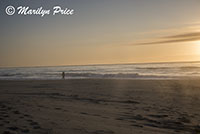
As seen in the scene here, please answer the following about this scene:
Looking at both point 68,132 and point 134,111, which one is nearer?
point 68,132

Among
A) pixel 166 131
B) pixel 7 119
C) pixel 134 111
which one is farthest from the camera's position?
pixel 134 111

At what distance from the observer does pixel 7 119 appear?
199 inches

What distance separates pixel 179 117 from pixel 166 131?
1.41 m

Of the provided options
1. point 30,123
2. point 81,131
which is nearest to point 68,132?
point 81,131

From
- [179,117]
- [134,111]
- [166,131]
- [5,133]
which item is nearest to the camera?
[5,133]

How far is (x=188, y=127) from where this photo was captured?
15.6ft

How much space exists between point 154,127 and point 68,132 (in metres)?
2.17

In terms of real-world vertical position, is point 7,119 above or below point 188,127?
above

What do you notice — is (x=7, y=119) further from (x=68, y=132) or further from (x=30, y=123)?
(x=68, y=132)

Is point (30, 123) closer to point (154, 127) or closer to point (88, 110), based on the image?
point (88, 110)

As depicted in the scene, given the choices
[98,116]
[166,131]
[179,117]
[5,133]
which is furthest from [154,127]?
[5,133]

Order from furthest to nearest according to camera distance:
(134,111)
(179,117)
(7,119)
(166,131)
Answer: (134,111), (179,117), (7,119), (166,131)

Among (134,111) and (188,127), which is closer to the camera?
(188,127)

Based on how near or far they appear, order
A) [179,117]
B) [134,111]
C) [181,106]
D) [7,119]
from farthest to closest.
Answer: [181,106] < [134,111] < [179,117] < [7,119]
